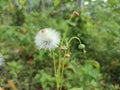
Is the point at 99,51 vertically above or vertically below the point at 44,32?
below

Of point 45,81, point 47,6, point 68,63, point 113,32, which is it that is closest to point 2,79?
point 45,81

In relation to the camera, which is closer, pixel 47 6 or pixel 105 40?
pixel 105 40

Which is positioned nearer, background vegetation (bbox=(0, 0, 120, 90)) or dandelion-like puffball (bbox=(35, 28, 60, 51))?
dandelion-like puffball (bbox=(35, 28, 60, 51))

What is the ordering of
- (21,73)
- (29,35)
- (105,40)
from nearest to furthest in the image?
(21,73), (105,40), (29,35)

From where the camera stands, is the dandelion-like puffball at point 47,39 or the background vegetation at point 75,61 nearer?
the dandelion-like puffball at point 47,39

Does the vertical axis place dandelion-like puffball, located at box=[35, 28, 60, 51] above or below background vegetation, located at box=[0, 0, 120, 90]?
above

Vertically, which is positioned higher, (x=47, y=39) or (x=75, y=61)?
(x=47, y=39)

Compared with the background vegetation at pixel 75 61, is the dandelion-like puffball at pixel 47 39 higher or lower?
higher

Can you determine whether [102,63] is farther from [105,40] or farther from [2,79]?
[2,79]
